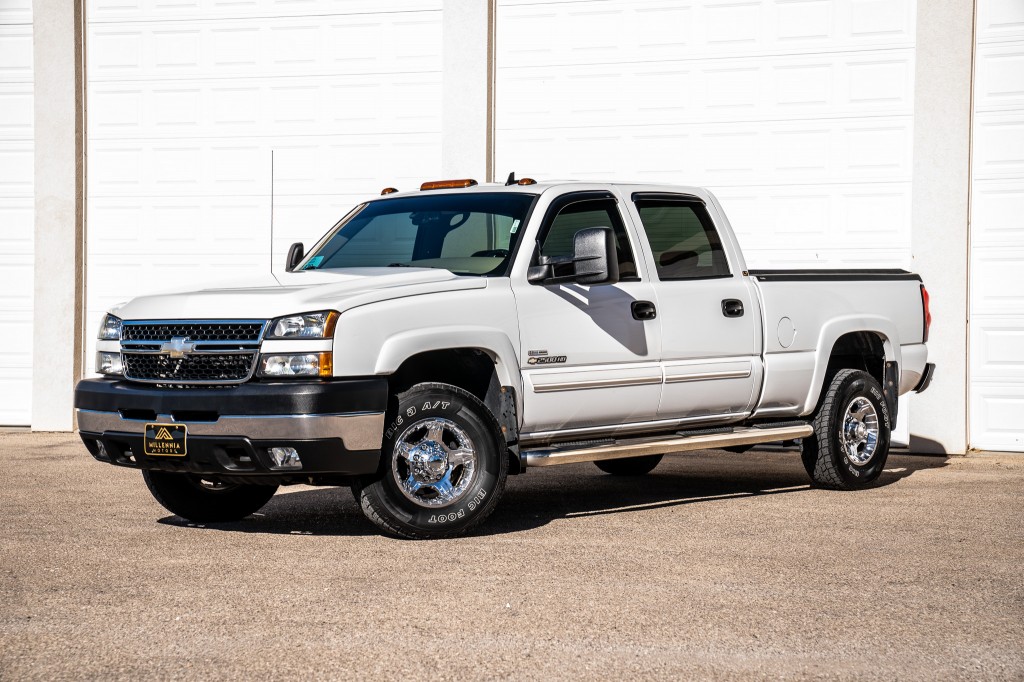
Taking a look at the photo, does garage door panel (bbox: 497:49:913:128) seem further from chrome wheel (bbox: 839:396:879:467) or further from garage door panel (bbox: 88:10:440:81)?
chrome wheel (bbox: 839:396:879:467)

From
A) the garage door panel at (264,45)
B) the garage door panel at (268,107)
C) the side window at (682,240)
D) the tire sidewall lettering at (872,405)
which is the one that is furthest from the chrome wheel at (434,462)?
the garage door panel at (264,45)

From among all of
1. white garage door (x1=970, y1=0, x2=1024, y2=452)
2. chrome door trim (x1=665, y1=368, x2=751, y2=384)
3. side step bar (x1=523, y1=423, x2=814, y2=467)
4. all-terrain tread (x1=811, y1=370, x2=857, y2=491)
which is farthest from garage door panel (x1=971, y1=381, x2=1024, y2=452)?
chrome door trim (x1=665, y1=368, x2=751, y2=384)

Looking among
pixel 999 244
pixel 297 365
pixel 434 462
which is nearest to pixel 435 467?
pixel 434 462

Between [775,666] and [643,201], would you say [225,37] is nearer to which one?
[643,201]

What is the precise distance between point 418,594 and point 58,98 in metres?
10.6

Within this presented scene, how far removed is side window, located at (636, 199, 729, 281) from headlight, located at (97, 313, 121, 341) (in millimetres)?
3130

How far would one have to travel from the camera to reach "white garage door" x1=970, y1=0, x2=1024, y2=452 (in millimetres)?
12414

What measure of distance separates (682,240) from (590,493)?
1970 millimetres

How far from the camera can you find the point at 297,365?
663 cm

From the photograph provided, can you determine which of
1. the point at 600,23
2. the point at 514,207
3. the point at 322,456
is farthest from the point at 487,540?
the point at 600,23

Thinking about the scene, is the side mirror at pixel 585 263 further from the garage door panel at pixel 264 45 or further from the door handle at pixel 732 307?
the garage door panel at pixel 264 45

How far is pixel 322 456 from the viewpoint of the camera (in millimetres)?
6562

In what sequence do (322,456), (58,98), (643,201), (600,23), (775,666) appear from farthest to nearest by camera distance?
(58,98) → (600,23) → (643,201) → (322,456) → (775,666)

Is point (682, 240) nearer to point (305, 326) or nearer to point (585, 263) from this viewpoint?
point (585, 263)
